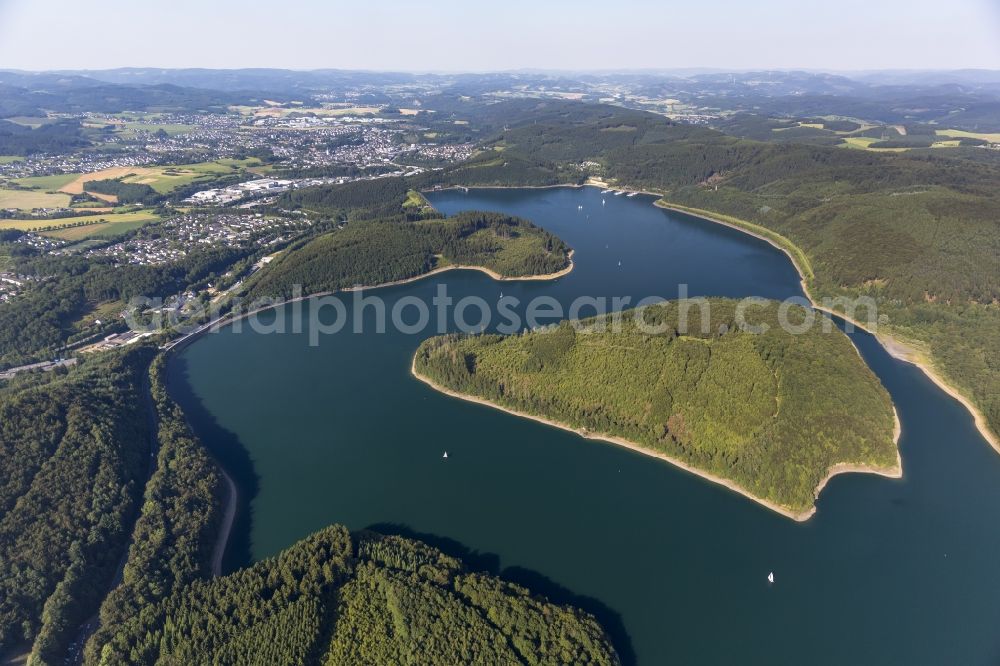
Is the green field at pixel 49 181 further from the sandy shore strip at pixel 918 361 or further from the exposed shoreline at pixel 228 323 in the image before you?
the sandy shore strip at pixel 918 361

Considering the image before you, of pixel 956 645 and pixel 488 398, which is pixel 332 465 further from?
pixel 956 645

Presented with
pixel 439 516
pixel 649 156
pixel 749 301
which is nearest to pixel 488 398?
pixel 439 516

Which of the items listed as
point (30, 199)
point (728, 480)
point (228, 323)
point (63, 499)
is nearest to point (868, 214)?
point (728, 480)

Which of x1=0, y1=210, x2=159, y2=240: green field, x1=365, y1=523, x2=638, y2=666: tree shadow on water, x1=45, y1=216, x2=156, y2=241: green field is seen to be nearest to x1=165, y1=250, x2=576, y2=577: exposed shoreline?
x1=365, y1=523, x2=638, y2=666: tree shadow on water

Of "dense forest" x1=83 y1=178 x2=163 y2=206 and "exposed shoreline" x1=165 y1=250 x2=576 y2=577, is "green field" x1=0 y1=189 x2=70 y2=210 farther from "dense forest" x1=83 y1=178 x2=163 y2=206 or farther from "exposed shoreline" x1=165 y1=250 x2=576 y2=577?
"exposed shoreline" x1=165 y1=250 x2=576 y2=577

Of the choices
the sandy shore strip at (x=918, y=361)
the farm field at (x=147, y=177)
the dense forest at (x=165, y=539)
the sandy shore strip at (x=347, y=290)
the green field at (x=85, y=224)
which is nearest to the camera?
the dense forest at (x=165, y=539)

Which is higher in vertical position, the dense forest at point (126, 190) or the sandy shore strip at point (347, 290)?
the dense forest at point (126, 190)

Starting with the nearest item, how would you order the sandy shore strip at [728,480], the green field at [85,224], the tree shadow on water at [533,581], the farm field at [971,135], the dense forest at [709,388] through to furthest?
the tree shadow on water at [533,581] < the sandy shore strip at [728,480] < the dense forest at [709,388] < the green field at [85,224] < the farm field at [971,135]

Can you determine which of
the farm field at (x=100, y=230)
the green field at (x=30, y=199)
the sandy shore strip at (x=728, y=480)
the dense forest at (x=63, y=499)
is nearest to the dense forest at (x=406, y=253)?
the dense forest at (x=63, y=499)
